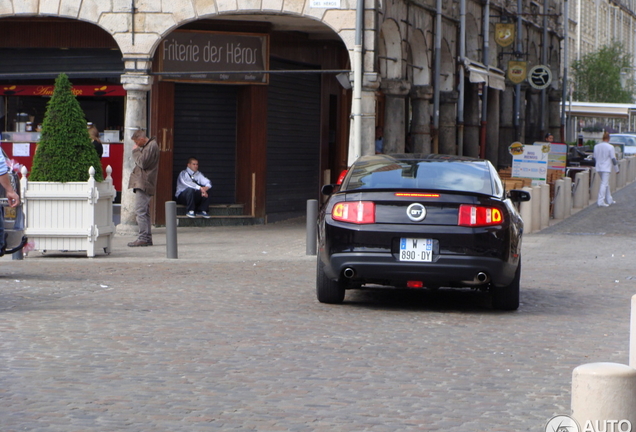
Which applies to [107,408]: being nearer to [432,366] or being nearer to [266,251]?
[432,366]

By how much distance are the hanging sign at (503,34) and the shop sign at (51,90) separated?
566 inches

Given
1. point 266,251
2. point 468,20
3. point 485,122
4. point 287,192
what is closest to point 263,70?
point 287,192

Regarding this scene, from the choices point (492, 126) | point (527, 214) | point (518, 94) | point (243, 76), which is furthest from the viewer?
point (518, 94)

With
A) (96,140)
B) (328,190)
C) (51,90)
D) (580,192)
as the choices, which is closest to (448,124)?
(580,192)

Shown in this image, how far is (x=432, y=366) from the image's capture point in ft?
23.4

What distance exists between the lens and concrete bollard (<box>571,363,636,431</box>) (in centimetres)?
425

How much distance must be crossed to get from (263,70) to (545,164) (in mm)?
5709

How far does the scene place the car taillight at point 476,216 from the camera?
930 cm

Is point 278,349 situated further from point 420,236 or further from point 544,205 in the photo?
point 544,205

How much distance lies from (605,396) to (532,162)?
17852 mm

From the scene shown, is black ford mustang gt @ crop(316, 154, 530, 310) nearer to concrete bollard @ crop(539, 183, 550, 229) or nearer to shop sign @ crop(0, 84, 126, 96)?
concrete bollard @ crop(539, 183, 550, 229)

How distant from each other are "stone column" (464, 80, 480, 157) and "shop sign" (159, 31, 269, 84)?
12079mm

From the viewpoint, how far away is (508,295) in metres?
9.76

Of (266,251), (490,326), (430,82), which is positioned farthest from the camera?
(430,82)
